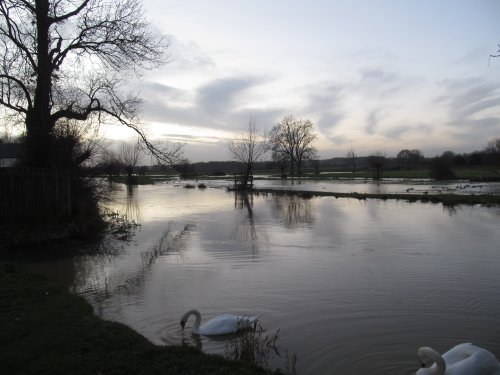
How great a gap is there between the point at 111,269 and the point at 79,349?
19.9 feet

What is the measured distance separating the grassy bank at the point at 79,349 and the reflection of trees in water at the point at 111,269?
1.45 meters

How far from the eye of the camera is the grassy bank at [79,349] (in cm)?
450

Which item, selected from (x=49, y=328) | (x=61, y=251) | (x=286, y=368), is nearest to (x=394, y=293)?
(x=286, y=368)

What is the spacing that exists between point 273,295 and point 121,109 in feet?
45.9

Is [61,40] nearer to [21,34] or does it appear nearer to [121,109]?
[21,34]

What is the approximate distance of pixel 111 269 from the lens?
1079 cm

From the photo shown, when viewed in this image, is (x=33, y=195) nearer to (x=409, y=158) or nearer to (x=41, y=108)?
(x=41, y=108)

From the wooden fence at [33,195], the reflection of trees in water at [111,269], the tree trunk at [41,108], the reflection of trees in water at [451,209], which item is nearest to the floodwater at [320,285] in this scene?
the reflection of trees in water at [111,269]

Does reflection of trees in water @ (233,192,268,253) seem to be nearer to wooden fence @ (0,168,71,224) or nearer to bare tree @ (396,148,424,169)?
wooden fence @ (0,168,71,224)

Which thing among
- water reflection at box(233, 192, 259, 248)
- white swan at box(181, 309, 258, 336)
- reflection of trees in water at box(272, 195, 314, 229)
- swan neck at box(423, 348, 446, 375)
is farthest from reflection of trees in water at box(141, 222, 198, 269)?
swan neck at box(423, 348, 446, 375)

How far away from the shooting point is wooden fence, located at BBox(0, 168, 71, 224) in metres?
14.0

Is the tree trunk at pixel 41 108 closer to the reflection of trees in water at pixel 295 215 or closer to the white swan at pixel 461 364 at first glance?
the reflection of trees in water at pixel 295 215

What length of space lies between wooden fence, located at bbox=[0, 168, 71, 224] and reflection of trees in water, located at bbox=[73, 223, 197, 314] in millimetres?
2351

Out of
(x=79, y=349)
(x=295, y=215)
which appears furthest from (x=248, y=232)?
(x=79, y=349)
